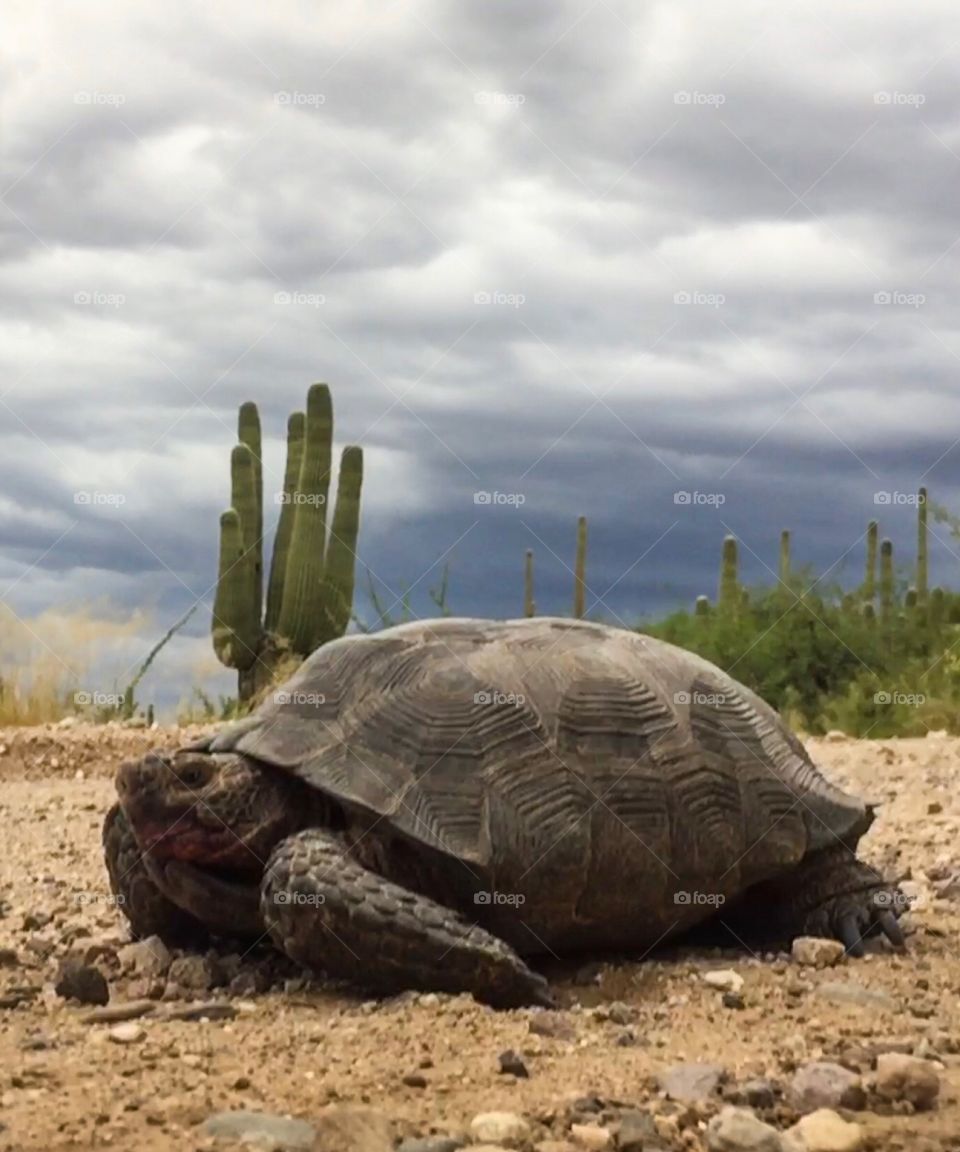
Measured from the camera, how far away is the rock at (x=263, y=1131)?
2.90 m

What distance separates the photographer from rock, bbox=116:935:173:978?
16.1ft

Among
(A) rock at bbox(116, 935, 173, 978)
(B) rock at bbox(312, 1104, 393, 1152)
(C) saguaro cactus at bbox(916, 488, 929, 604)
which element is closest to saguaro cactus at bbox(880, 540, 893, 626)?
(C) saguaro cactus at bbox(916, 488, 929, 604)

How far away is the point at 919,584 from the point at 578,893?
15923 millimetres

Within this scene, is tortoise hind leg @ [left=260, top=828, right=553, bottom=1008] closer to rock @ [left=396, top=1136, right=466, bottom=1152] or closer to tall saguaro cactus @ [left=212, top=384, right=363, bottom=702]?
rock @ [left=396, top=1136, right=466, bottom=1152]

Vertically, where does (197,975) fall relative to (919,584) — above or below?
below

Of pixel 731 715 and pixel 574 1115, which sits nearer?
pixel 574 1115

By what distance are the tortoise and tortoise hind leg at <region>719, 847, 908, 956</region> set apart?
0.19 feet

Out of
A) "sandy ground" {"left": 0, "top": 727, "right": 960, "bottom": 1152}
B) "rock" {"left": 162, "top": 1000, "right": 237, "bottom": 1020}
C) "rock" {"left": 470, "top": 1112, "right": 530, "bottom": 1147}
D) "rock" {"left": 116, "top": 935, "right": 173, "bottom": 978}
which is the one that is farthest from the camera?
"rock" {"left": 116, "top": 935, "right": 173, "bottom": 978}

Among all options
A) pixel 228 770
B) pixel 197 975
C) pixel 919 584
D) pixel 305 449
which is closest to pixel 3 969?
pixel 197 975

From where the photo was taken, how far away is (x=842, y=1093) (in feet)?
11.2

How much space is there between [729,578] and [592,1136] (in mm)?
16277

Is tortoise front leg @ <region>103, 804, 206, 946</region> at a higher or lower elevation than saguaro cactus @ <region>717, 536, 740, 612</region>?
lower

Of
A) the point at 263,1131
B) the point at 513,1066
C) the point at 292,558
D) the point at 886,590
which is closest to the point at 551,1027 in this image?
the point at 513,1066

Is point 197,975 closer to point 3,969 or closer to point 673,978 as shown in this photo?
point 3,969
